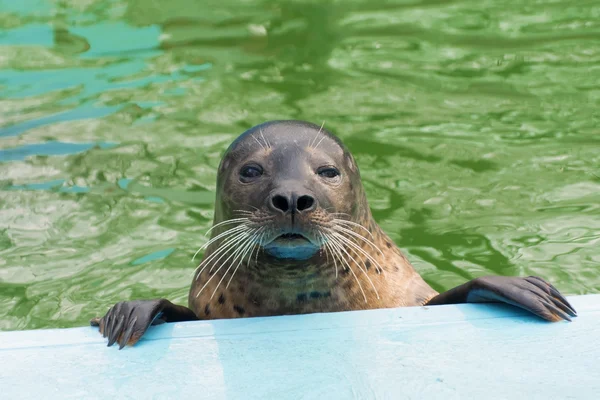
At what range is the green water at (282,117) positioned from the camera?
633 centimetres

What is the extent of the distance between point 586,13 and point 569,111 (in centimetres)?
249

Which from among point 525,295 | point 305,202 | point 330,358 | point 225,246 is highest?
point 305,202

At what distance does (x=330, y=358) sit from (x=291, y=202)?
71cm

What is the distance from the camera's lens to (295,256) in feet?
13.7

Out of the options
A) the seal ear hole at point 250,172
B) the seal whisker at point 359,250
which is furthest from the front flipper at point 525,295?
the seal ear hole at point 250,172

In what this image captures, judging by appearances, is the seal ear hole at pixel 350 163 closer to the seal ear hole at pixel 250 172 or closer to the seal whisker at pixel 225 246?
the seal ear hole at pixel 250 172

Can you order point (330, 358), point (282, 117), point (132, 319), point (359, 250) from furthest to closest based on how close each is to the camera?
point (282, 117) < point (359, 250) < point (132, 319) < point (330, 358)

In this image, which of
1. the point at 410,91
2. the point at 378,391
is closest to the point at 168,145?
the point at 410,91

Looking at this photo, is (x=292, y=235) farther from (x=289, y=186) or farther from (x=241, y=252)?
(x=241, y=252)

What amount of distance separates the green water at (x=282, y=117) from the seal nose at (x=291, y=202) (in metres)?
2.29

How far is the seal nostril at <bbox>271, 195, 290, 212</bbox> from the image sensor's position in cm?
390

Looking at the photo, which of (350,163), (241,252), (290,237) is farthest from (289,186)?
(350,163)

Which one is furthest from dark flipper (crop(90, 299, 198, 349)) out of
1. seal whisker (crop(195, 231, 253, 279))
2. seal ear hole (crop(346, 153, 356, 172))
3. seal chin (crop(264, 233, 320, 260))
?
seal ear hole (crop(346, 153, 356, 172))

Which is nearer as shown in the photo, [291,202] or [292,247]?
[291,202]
